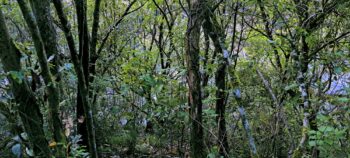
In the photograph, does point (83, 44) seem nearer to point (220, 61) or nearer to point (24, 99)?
point (24, 99)

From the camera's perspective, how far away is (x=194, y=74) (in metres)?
3.39

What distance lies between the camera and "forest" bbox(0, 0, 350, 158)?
2467mm

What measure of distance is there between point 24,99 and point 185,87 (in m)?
2.33

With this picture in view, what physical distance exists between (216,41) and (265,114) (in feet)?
3.76

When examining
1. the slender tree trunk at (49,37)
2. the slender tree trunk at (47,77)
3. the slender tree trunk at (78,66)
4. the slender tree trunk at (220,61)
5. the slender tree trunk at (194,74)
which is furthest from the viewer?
the slender tree trunk at (220,61)

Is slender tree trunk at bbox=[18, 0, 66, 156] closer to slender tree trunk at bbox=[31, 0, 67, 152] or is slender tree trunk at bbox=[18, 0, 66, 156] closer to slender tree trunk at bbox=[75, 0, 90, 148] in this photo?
slender tree trunk at bbox=[31, 0, 67, 152]

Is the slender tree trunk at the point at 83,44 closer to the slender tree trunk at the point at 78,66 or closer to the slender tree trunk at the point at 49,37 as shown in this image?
the slender tree trunk at the point at 78,66

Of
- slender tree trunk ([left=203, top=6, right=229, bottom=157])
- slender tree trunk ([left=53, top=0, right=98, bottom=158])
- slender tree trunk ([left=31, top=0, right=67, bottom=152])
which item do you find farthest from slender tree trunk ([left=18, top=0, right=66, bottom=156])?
slender tree trunk ([left=203, top=6, right=229, bottom=157])

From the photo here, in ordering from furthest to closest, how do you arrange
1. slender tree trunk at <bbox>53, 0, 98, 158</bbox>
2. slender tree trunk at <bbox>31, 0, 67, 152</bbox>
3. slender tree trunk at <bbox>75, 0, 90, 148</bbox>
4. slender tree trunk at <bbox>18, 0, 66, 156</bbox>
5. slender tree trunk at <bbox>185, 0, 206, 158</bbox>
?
slender tree trunk at <bbox>185, 0, 206, 158</bbox> < slender tree trunk at <bbox>75, 0, 90, 148</bbox> < slender tree trunk at <bbox>53, 0, 98, 158</bbox> < slender tree trunk at <bbox>31, 0, 67, 152</bbox> < slender tree trunk at <bbox>18, 0, 66, 156</bbox>

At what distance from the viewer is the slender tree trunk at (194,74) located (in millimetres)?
3387

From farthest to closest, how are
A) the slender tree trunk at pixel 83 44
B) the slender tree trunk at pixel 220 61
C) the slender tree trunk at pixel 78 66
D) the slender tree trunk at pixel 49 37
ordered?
the slender tree trunk at pixel 220 61
the slender tree trunk at pixel 83 44
the slender tree trunk at pixel 78 66
the slender tree trunk at pixel 49 37

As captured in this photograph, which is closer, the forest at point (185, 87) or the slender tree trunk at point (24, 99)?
the slender tree trunk at point (24, 99)

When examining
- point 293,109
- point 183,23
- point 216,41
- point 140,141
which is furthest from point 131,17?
point 293,109

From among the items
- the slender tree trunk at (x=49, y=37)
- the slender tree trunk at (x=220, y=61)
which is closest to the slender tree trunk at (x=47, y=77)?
the slender tree trunk at (x=49, y=37)
